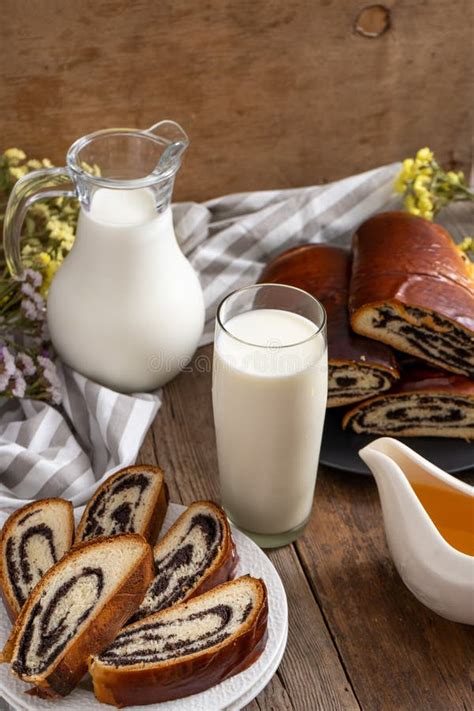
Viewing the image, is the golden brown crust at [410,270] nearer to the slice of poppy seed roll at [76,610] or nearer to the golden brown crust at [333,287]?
the golden brown crust at [333,287]

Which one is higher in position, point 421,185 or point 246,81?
point 246,81

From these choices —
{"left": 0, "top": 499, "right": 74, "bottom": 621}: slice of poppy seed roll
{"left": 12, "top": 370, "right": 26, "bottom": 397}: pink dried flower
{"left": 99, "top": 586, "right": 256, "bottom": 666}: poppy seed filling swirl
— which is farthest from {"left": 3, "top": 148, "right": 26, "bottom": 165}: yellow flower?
{"left": 99, "top": 586, "right": 256, "bottom": 666}: poppy seed filling swirl

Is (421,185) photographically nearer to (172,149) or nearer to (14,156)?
(172,149)

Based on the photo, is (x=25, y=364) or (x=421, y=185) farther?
(x=421, y=185)

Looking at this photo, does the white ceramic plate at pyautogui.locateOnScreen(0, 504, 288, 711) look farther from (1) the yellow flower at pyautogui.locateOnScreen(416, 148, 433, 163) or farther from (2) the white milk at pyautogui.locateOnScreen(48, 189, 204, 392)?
(1) the yellow flower at pyautogui.locateOnScreen(416, 148, 433, 163)

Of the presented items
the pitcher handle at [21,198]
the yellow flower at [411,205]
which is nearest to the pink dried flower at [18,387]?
the pitcher handle at [21,198]

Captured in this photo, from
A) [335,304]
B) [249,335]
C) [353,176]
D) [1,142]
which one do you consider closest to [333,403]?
[335,304]

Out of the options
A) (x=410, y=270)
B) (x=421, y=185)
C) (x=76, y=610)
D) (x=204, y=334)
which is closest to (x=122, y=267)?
(x=204, y=334)
